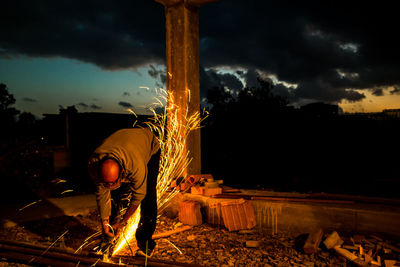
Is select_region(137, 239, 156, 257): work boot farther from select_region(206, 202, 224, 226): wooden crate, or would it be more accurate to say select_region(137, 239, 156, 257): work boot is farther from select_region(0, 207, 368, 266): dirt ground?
select_region(206, 202, 224, 226): wooden crate

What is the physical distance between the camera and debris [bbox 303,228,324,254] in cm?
378

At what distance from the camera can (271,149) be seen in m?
11.8

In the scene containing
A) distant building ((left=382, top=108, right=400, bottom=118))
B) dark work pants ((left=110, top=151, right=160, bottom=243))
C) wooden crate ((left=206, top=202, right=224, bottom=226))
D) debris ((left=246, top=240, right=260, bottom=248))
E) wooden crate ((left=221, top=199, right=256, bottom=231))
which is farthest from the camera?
distant building ((left=382, top=108, right=400, bottom=118))

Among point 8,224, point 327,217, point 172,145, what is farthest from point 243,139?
point 8,224

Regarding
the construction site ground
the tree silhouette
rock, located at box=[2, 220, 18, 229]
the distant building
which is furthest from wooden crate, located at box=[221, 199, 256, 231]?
the distant building

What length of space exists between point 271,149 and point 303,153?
46.5 inches

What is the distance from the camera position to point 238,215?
464 centimetres

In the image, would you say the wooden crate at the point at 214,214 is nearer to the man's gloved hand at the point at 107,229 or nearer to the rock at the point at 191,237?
the rock at the point at 191,237

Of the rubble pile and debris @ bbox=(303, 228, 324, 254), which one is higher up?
debris @ bbox=(303, 228, 324, 254)

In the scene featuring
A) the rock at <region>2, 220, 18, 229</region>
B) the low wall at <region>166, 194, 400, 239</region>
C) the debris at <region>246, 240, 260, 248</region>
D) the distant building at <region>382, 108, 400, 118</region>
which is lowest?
the debris at <region>246, 240, 260, 248</region>

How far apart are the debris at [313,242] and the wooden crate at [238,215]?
91 cm

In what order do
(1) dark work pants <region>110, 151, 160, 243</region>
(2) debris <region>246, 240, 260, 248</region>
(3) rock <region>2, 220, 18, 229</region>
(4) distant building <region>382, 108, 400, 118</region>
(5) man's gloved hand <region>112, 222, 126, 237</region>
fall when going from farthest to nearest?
(4) distant building <region>382, 108, 400, 118</region> → (3) rock <region>2, 220, 18, 229</region> → (2) debris <region>246, 240, 260, 248</region> → (1) dark work pants <region>110, 151, 160, 243</region> → (5) man's gloved hand <region>112, 222, 126, 237</region>

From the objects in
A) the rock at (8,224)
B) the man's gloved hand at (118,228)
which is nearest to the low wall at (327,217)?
the man's gloved hand at (118,228)

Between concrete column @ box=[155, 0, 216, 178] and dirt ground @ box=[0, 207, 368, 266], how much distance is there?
4.43 ft
